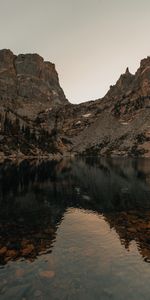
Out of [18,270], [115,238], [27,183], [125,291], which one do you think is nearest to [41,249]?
[18,270]

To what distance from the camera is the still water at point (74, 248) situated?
26.5 meters

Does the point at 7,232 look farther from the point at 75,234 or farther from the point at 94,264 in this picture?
the point at 94,264

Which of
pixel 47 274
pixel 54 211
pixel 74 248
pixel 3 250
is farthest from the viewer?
pixel 54 211

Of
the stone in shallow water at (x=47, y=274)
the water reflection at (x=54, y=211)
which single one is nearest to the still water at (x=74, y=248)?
the stone in shallow water at (x=47, y=274)

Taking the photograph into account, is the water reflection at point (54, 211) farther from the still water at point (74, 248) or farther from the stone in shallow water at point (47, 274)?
the stone in shallow water at point (47, 274)

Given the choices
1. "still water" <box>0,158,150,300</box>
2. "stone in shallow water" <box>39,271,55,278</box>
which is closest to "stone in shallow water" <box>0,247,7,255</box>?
"still water" <box>0,158,150,300</box>

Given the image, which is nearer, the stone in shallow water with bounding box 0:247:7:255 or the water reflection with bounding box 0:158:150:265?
the stone in shallow water with bounding box 0:247:7:255

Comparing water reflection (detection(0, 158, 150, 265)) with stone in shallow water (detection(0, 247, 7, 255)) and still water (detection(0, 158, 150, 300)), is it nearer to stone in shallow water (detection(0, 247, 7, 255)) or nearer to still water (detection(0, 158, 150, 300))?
stone in shallow water (detection(0, 247, 7, 255))

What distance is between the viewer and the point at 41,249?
35.8 meters

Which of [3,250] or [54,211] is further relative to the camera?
[54,211]

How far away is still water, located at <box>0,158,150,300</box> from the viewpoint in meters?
26.5

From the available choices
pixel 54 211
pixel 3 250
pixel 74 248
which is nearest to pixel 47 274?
pixel 74 248

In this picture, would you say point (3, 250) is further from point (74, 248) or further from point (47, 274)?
point (47, 274)

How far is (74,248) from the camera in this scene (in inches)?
1448
